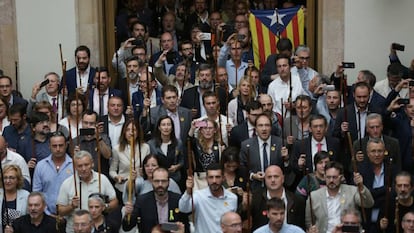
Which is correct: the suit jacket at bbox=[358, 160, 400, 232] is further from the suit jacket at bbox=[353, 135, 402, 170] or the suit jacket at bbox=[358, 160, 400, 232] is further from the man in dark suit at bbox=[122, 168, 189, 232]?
the man in dark suit at bbox=[122, 168, 189, 232]

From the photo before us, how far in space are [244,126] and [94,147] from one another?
191cm

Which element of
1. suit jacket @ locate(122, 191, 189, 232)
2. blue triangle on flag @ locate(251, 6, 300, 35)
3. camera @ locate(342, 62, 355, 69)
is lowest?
suit jacket @ locate(122, 191, 189, 232)

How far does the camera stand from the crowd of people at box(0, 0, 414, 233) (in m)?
17.0

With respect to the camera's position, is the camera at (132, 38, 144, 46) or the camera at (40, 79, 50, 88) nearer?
the camera at (40, 79, 50, 88)

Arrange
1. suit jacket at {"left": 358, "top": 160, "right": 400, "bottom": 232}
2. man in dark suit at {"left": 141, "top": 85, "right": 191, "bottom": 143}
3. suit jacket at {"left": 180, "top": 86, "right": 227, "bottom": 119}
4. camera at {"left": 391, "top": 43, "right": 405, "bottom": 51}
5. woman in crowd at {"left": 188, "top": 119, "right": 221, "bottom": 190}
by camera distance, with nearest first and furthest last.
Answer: suit jacket at {"left": 358, "top": 160, "right": 400, "bottom": 232}
woman in crowd at {"left": 188, "top": 119, "right": 221, "bottom": 190}
man in dark suit at {"left": 141, "top": 85, "right": 191, "bottom": 143}
suit jacket at {"left": 180, "top": 86, "right": 227, "bottom": 119}
camera at {"left": 391, "top": 43, "right": 405, "bottom": 51}

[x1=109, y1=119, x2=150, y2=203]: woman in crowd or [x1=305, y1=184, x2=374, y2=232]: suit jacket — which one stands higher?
[x1=109, y1=119, x2=150, y2=203]: woman in crowd

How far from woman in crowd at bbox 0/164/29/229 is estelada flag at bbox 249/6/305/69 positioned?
494 cm

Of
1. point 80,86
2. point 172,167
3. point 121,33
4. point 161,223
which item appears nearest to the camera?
point 161,223

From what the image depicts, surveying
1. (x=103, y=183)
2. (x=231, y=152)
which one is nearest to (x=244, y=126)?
(x=231, y=152)

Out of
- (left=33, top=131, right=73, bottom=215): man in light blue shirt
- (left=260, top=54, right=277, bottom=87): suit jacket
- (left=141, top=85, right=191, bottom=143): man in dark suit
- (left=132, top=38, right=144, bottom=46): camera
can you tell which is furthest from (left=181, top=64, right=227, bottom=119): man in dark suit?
(left=33, top=131, right=73, bottom=215): man in light blue shirt

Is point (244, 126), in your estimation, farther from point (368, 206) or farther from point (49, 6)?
point (49, 6)

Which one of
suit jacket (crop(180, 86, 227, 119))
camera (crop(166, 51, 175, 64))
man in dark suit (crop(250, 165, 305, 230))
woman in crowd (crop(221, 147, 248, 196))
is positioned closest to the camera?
man in dark suit (crop(250, 165, 305, 230))

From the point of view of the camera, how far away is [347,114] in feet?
60.6

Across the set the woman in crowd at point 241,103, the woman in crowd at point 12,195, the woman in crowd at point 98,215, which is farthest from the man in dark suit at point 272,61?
the woman in crowd at point 12,195
